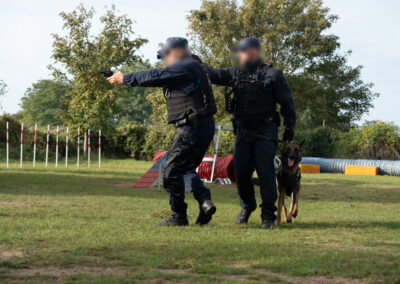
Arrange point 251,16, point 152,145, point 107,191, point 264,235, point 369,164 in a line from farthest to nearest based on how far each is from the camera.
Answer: point 251,16, point 152,145, point 369,164, point 107,191, point 264,235

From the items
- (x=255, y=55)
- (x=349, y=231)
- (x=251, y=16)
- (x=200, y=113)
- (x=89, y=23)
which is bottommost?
(x=349, y=231)

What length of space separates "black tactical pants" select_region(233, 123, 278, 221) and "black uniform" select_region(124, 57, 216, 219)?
534 millimetres

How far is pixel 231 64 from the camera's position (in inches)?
1452

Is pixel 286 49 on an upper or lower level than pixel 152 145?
upper

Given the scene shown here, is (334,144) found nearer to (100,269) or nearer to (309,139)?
(309,139)

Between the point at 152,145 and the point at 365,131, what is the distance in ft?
41.3

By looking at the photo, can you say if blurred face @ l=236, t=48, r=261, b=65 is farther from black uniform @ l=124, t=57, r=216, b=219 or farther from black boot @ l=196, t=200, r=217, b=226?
black boot @ l=196, t=200, r=217, b=226

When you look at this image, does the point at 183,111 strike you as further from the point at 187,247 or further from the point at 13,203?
the point at 13,203

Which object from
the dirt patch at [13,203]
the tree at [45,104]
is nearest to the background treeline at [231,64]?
the dirt patch at [13,203]

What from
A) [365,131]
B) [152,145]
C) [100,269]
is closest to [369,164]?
[365,131]

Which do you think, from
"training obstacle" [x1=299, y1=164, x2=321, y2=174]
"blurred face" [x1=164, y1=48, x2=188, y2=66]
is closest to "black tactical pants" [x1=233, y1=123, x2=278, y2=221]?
"blurred face" [x1=164, y1=48, x2=188, y2=66]

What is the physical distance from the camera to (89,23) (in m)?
31.0

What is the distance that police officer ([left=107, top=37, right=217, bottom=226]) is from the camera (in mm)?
5910

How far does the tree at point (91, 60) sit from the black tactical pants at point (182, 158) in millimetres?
23229
